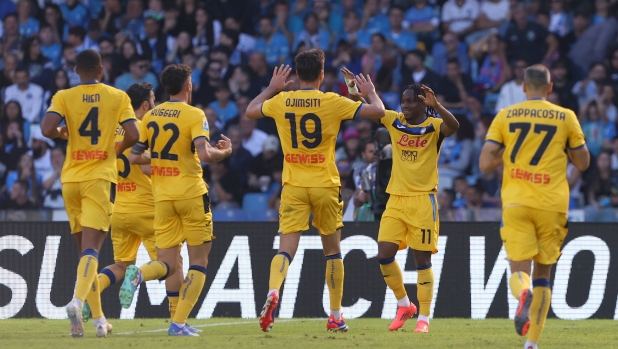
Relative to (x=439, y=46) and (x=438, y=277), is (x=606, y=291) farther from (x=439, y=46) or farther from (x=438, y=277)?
(x=439, y=46)

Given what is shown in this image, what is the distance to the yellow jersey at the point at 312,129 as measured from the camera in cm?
940

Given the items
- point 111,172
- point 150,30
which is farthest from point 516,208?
point 150,30

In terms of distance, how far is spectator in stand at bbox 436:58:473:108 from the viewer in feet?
54.9

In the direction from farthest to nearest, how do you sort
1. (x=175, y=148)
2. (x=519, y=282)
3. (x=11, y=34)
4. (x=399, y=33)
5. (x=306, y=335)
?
(x=11, y=34) → (x=399, y=33) → (x=306, y=335) → (x=175, y=148) → (x=519, y=282)

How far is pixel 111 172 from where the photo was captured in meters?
8.95

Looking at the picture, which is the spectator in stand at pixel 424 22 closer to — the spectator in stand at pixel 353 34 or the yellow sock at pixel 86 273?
the spectator in stand at pixel 353 34

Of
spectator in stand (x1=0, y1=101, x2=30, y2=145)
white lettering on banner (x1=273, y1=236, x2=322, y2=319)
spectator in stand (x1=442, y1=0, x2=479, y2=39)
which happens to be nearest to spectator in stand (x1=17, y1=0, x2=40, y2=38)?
spectator in stand (x1=0, y1=101, x2=30, y2=145)

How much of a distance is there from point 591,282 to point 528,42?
598 cm

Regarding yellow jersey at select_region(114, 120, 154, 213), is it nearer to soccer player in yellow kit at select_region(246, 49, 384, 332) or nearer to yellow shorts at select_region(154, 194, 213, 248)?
yellow shorts at select_region(154, 194, 213, 248)

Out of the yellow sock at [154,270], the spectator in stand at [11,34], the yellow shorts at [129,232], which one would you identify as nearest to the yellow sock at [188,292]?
the yellow sock at [154,270]

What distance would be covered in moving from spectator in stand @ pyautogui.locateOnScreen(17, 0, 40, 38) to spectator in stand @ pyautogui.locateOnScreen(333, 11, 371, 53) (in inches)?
233

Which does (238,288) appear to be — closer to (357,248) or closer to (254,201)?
(357,248)

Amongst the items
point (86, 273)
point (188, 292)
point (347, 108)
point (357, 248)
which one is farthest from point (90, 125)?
point (357, 248)

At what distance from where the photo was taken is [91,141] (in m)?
8.88
